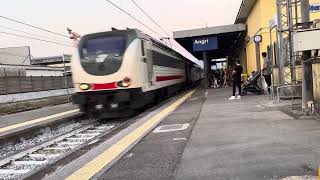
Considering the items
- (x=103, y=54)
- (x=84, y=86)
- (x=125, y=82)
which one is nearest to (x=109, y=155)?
(x=125, y=82)

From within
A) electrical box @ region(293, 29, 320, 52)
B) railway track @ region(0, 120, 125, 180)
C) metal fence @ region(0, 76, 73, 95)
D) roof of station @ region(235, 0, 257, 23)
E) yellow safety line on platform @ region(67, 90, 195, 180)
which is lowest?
railway track @ region(0, 120, 125, 180)

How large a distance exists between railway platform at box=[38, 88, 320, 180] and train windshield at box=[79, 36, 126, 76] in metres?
5.38

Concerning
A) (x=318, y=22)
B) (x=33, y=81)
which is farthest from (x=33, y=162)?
(x=33, y=81)

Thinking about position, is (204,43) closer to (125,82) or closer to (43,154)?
(125,82)

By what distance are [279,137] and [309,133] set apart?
58cm

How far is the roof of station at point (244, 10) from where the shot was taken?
95.5 ft

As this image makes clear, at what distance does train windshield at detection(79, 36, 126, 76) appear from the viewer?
680 inches

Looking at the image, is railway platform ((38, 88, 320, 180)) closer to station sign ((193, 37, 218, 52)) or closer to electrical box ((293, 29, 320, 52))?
electrical box ((293, 29, 320, 52))

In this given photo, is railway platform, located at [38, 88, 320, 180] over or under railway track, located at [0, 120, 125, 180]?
over

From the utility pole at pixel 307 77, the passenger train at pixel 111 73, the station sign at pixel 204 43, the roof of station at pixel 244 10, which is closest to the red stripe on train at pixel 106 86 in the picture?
the passenger train at pixel 111 73

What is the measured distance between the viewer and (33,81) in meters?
44.1

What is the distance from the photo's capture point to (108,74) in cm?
1720

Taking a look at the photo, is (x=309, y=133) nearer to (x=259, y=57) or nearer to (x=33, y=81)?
(x=259, y=57)

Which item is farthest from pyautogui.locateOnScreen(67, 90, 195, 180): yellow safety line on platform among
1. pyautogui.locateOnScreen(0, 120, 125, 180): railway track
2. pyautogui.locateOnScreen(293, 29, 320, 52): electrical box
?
pyautogui.locateOnScreen(293, 29, 320, 52): electrical box
